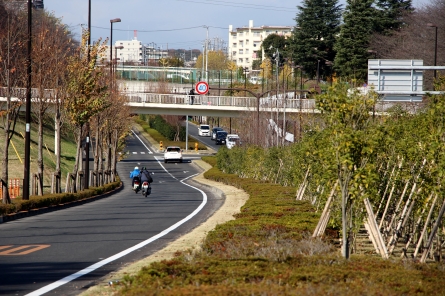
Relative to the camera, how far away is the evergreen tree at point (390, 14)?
67.4m

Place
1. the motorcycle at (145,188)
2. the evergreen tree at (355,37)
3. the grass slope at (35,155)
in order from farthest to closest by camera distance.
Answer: the evergreen tree at (355,37) → the grass slope at (35,155) → the motorcycle at (145,188)

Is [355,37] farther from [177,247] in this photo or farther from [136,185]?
[177,247]

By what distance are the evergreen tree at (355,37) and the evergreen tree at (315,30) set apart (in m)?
9.42

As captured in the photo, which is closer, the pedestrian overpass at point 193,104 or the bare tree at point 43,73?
the bare tree at point 43,73

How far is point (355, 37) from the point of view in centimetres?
6706

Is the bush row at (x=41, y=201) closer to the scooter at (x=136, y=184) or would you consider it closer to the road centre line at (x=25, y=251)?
the scooter at (x=136, y=184)

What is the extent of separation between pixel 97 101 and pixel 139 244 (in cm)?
1821

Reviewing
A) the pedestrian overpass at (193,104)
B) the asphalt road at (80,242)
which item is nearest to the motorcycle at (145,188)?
the asphalt road at (80,242)

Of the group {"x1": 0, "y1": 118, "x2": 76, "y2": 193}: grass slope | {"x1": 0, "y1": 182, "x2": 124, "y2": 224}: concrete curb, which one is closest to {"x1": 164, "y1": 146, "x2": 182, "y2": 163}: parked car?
{"x1": 0, "y1": 118, "x2": 76, "y2": 193}: grass slope

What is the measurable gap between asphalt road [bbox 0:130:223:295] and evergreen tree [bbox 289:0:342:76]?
174ft

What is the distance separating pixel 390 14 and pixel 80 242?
59.2 meters

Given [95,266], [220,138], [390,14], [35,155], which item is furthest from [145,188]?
[220,138]

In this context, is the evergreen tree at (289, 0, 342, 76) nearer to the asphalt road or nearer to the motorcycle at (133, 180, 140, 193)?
the motorcycle at (133, 180, 140, 193)

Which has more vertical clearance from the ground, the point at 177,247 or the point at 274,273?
the point at 274,273
